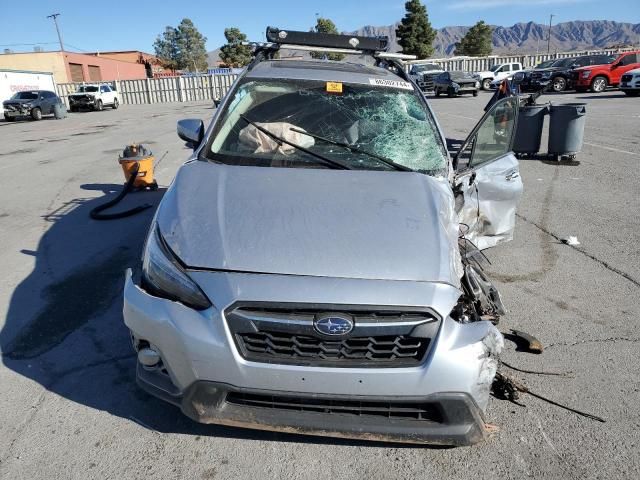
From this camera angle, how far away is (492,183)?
15.1 feet

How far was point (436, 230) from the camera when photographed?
256 centimetres

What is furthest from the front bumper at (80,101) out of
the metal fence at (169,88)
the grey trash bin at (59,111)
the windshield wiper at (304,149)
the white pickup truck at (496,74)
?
the windshield wiper at (304,149)

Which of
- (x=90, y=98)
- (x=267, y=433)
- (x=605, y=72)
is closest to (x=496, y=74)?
(x=605, y=72)

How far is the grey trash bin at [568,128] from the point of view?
32.1ft

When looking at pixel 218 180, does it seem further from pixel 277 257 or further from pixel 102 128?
pixel 102 128

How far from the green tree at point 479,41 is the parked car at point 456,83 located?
53564 millimetres

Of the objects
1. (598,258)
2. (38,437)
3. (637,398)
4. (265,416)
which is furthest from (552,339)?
(38,437)

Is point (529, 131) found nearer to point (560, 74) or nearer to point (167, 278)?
point (167, 278)

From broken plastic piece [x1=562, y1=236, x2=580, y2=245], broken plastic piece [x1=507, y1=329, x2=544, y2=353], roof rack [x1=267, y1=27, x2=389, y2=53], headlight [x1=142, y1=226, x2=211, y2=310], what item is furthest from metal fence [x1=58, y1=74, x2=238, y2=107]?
headlight [x1=142, y1=226, x2=211, y2=310]

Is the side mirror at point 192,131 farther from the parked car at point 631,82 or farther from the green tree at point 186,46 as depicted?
the green tree at point 186,46

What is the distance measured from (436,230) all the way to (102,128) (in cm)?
2158

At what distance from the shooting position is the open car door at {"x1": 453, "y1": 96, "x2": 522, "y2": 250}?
14.0 feet

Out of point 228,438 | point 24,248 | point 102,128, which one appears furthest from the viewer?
point 102,128

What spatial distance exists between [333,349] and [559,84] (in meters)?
32.1
